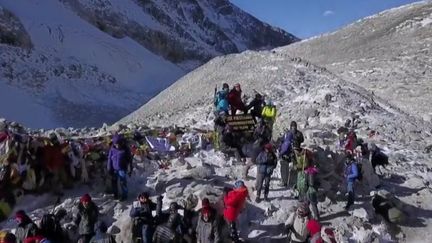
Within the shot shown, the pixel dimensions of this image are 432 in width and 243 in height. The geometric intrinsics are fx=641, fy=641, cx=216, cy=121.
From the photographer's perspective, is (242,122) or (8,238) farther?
(242,122)

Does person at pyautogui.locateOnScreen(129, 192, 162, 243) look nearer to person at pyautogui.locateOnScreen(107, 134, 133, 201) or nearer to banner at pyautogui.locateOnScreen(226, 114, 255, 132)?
person at pyautogui.locateOnScreen(107, 134, 133, 201)

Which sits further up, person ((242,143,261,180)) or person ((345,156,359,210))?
person ((242,143,261,180))

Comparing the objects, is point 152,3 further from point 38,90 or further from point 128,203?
point 128,203

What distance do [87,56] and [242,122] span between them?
35.4 meters

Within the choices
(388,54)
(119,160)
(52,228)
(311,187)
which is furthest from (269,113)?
(388,54)

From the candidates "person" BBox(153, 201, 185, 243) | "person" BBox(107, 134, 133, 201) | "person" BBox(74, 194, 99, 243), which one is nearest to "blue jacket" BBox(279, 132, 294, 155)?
"person" BBox(107, 134, 133, 201)

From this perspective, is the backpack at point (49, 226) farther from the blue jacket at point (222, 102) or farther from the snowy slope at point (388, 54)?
the snowy slope at point (388, 54)

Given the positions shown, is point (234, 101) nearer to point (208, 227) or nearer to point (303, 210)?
point (303, 210)

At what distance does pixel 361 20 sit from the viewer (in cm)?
5822

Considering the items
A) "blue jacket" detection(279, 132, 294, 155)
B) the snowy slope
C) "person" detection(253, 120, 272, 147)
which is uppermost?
the snowy slope

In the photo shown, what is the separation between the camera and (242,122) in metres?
16.7

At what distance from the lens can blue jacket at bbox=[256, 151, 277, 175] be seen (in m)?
13.4

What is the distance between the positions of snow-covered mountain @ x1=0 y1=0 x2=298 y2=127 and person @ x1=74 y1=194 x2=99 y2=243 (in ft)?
81.5

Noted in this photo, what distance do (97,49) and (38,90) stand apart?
13325 mm
